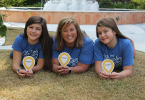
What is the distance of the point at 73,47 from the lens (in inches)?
101

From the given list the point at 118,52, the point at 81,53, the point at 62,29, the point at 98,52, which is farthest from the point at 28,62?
the point at 118,52

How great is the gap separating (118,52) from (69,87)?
2.95 ft

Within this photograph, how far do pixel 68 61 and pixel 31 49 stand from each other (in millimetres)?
632

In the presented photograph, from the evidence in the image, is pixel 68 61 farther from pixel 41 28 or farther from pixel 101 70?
pixel 41 28

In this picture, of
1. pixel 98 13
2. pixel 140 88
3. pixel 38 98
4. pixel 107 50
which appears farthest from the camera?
pixel 98 13

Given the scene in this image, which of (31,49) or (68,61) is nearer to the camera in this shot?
(68,61)

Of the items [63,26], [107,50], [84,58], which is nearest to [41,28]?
[63,26]

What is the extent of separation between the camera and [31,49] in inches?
101

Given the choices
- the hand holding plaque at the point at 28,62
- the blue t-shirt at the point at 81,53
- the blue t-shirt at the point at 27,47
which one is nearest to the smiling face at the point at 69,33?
the blue t-shirt at the point at 81,53

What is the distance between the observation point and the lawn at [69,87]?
1829 millimetres

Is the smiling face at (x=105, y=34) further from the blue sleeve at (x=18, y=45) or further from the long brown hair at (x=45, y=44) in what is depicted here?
the blue sleeve at (x=18, y=45)

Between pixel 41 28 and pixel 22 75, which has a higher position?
pixel 41 28

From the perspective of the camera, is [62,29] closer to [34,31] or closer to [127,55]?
[34,31]

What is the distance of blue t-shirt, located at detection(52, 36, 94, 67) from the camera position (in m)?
2.48
